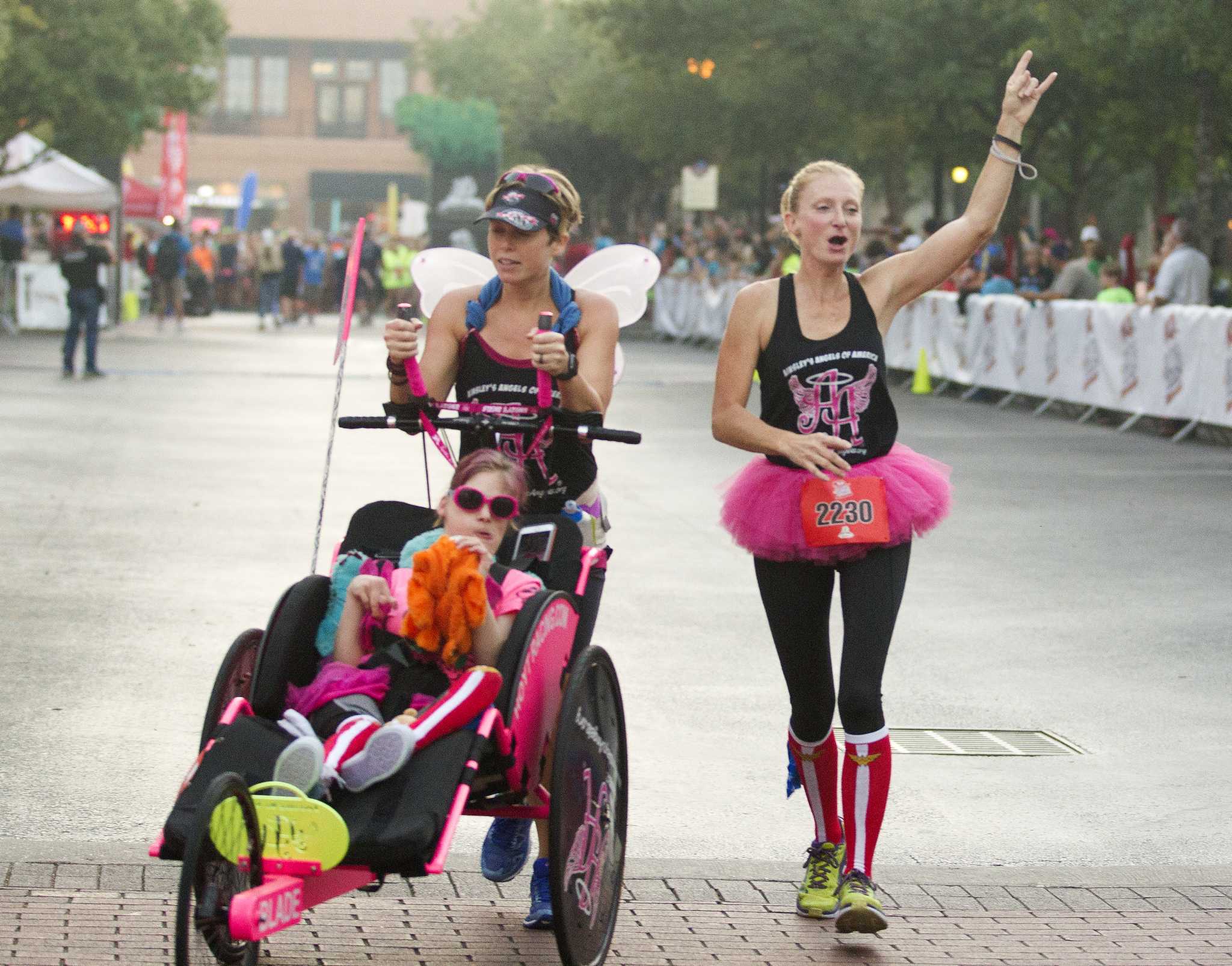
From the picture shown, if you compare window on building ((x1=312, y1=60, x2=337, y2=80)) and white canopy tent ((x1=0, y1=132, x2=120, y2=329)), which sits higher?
window on building ((x1=312, y1=60, x2=337, y2=80))

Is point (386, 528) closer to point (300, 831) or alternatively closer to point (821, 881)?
point (300, 831)

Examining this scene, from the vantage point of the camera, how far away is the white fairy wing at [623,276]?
5.98 metres

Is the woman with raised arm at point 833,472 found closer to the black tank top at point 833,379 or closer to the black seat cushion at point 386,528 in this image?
the black tank top at point 833,379

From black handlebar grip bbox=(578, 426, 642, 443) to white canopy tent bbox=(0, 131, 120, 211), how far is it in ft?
96.7

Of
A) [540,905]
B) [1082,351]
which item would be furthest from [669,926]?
[1082,351]

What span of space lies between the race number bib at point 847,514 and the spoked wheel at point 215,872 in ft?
5.58

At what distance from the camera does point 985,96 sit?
28688 mm

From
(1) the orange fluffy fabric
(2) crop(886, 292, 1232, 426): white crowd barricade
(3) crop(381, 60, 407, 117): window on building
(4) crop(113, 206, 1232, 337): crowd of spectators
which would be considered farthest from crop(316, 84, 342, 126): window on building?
(1) the orange fluffy fabric

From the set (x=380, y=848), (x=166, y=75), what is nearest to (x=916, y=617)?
(x=380, y=848)

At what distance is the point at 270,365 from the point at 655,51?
1098 centimetres

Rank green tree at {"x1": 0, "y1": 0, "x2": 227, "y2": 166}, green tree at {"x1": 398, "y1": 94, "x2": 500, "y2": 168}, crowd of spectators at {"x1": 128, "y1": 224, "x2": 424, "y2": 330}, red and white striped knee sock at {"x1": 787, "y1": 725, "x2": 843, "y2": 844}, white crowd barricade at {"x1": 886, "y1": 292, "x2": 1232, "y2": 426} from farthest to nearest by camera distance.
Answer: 1. green tree at {"x1": 398, "y1": 94, "x2": 500, "y2": 168}
2. crowd of spectators at {"x1": 128, "y1": 224, "x2": 424, "y2": 330}
3. green tree at {"x1": 0, "y1": 0, "x2": 227, "y2": 166}
4. white crowd barricade at {"x1": 886, "y1": 292, "x2": 1232, "y2": 426}
5. red and white striped knee sock at {"x1": 787, "y1": 725, "x2": 843, "y2": 844}

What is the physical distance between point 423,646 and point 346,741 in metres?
0.35

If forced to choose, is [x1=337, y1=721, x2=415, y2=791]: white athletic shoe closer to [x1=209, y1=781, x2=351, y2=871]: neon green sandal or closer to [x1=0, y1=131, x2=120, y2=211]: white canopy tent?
[x1=209, y1=781, x2=351, y2=871]: neon green sandal

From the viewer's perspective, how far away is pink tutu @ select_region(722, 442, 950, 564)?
525 cm
